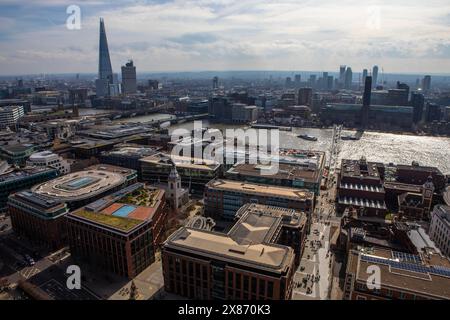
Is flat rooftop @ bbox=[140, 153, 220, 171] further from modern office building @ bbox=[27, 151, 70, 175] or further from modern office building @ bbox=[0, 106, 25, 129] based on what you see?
modern office building @ bbox=[0, 106, 25, 129]

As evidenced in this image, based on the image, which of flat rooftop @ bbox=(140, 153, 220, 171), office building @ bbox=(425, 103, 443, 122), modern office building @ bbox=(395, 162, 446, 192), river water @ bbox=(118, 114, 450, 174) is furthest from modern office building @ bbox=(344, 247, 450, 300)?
office building @ bbox=(425, 103, 443, 122)

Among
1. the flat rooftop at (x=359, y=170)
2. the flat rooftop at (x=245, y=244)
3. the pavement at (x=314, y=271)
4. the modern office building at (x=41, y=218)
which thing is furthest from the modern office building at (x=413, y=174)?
the modern office building at (x=41, y=218)

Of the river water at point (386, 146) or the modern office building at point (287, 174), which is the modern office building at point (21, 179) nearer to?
the modern office building at point (287, 174)

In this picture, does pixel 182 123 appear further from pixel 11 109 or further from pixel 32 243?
pixel 32 243

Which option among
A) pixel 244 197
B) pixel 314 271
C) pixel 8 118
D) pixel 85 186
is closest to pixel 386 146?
pixel 244 197

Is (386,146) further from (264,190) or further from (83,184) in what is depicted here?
(83,184)

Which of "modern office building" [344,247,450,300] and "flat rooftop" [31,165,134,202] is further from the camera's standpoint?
"flat rooftop" [31,165,134,202]
